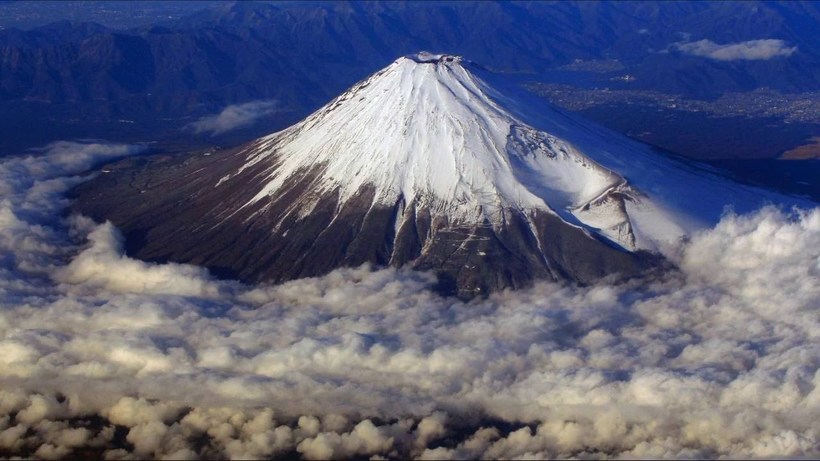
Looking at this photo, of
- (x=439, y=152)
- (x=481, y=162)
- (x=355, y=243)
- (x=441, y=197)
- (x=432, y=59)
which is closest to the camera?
(x=355, y=243)

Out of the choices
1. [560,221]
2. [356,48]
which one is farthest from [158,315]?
[356,48]

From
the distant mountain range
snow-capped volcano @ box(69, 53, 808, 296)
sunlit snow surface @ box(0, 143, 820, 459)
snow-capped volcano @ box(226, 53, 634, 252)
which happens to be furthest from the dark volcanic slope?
the distant mountain range

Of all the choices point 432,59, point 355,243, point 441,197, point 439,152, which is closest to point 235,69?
point 432,59

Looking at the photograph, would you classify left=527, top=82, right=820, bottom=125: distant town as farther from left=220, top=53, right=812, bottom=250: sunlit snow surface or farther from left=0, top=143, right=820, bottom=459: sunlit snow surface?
left=0, top=143, right=820, bottom=459: sunlit snow surface

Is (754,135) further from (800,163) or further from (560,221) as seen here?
(560,221)

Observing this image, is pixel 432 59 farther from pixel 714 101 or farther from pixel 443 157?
pixel 714 101

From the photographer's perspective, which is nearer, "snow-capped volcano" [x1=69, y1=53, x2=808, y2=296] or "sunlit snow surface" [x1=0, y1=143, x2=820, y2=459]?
"sunlit snow surface" [x1=0, y1=143, x2=820, y2=459]
